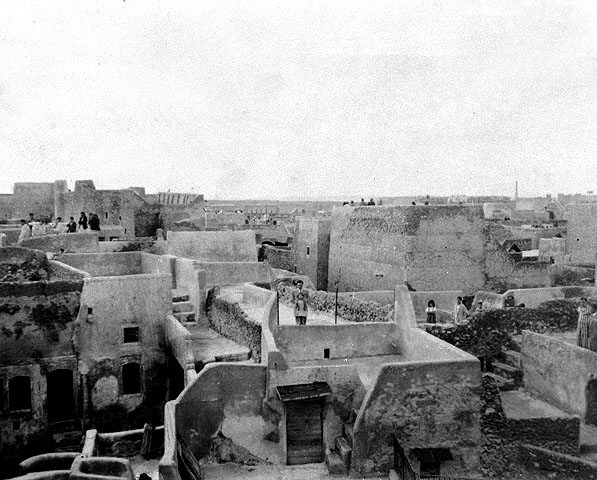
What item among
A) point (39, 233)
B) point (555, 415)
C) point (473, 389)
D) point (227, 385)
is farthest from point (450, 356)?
point (39, 233)

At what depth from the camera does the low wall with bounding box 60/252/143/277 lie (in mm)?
23806

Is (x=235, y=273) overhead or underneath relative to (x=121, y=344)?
overhead

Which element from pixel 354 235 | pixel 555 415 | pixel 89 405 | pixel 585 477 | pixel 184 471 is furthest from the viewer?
pixel 354 235

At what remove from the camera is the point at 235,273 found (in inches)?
933

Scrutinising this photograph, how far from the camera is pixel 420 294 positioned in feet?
67.8

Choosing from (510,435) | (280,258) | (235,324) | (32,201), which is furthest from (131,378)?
(32,201)

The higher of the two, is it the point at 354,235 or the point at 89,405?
the point at 354,235

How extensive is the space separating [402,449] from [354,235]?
14.7 metres

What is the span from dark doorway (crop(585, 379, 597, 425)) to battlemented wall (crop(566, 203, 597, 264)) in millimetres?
21520

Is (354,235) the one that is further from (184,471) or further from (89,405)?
(184,471)

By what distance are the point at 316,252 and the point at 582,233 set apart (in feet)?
51.5

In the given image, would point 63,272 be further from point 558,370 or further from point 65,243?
point 558,370

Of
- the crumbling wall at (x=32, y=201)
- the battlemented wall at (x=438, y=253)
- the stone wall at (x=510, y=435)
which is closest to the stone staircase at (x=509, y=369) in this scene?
the stone wall at (x=510, y=435)

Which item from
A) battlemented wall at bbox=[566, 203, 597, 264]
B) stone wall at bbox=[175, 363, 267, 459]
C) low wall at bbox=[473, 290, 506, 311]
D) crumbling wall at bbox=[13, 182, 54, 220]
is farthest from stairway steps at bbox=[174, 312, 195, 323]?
battlemented wall at bbox=[566, 203, 597, 264]
